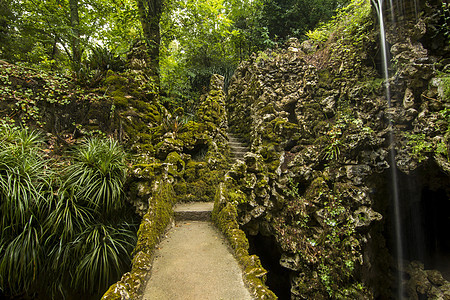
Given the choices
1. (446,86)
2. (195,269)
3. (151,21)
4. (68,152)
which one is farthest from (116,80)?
(446,86)

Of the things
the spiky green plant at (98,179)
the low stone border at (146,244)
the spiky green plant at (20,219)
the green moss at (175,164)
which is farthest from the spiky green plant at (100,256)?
the green moss at (175,164)

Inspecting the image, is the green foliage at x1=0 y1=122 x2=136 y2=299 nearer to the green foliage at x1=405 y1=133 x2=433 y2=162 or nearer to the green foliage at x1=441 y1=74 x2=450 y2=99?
the green foliage at x1=405 y1=133 x2=433 y2=162

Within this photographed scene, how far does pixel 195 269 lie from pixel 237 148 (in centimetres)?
466

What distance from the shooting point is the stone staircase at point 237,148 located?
659 centimetres

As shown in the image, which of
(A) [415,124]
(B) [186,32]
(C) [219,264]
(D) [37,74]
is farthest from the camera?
(B) [186,32]

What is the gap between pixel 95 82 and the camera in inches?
229

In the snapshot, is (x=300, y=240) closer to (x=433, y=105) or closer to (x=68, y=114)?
(x=433, y=105)

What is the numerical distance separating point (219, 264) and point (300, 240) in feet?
8.97

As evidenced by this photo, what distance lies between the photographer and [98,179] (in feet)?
12.7

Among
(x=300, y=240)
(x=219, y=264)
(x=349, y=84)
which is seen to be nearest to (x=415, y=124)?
(x=349, y=84)

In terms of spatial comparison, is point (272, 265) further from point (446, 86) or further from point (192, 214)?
point (446, 86)

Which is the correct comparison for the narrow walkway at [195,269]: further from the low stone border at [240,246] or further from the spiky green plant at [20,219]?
the spiky green plant at [20,219]

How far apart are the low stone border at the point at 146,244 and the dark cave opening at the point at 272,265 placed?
8.34 feet

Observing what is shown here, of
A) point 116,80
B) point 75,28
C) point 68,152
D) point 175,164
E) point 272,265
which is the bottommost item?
point 272,265
